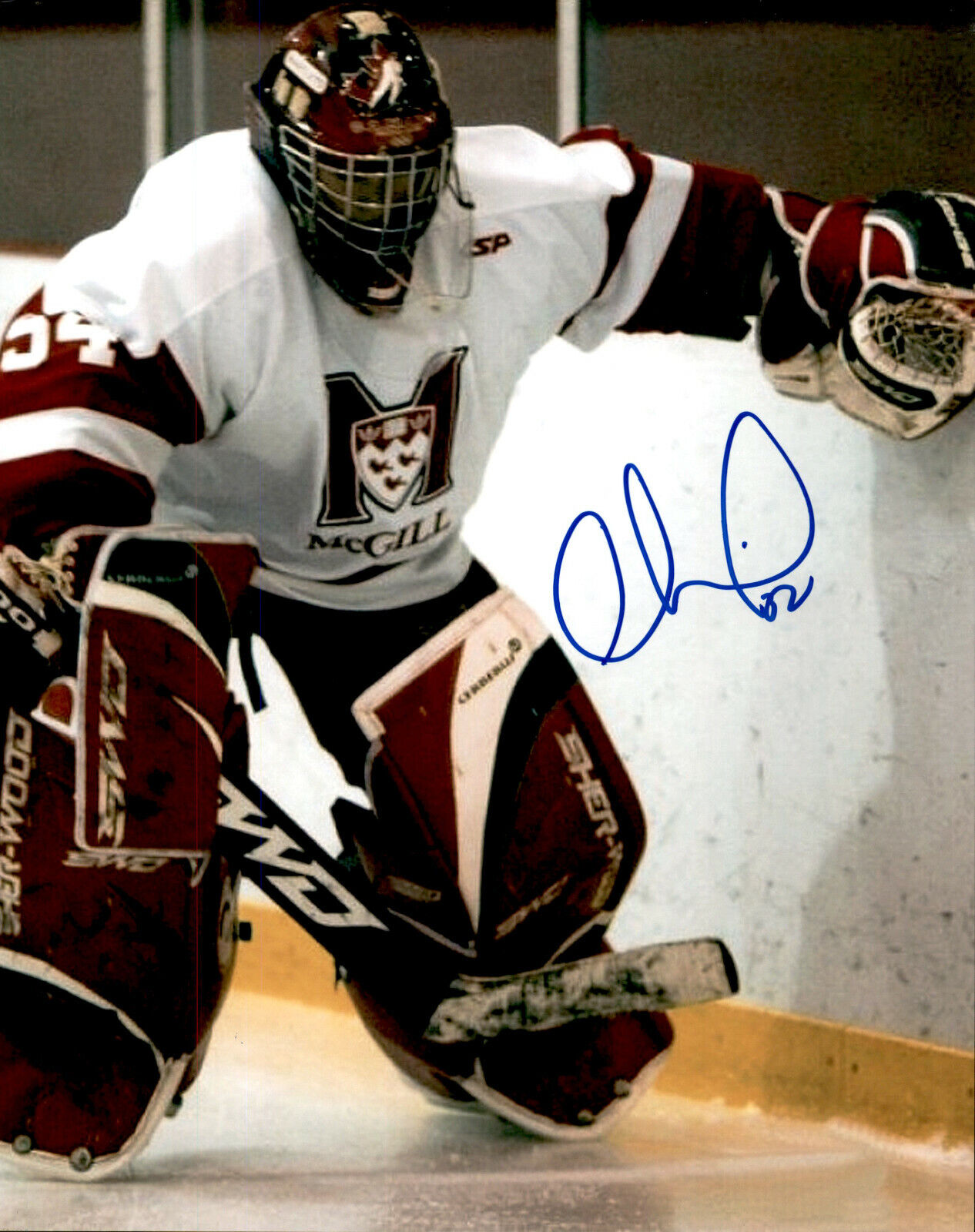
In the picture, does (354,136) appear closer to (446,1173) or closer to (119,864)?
(119,864)

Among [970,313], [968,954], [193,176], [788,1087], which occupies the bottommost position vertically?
[788,1087]

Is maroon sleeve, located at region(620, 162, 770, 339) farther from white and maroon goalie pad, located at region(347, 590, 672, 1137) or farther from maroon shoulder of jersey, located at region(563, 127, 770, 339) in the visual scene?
white and maroon goalie pad, located at region(347, 590, 672, 1137)

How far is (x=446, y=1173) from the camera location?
2.01 metres

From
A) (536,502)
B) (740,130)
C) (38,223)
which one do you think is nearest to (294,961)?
(536,502)

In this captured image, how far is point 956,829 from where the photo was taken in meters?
2.11

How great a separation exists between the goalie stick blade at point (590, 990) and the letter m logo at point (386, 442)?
16.7 inches

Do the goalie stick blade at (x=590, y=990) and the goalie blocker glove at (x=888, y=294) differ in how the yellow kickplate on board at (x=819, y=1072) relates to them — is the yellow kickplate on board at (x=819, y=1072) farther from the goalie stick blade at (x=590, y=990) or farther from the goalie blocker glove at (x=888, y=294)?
the goalie blocker glove at (x=888, y=294)

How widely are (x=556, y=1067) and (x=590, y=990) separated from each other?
0.19m

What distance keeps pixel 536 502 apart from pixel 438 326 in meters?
0.52

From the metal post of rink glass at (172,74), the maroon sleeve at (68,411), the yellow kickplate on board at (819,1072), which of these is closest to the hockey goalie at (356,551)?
the maroon sleeve at (68,411)

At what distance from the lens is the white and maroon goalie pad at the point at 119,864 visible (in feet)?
5.77

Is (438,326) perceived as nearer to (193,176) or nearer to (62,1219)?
(193,176)
